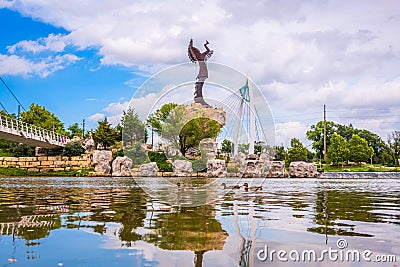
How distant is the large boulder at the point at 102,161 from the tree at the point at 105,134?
5499 mm

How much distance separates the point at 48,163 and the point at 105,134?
284 inches

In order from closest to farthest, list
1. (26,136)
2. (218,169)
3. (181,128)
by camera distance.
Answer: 1. (181,128)
2. (26,136)
3. (218,169)

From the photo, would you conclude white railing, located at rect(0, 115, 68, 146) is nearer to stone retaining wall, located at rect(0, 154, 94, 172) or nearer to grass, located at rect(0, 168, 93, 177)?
stone retaining wall, located at rect(0, 154, 94, 172)

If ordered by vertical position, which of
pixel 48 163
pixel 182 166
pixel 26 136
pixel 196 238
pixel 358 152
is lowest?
pixel 196 238

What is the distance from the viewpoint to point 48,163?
148ft

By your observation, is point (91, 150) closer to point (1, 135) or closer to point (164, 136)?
point (1, 135)

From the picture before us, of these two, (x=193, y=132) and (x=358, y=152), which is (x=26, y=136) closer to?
(x=193, y=132)

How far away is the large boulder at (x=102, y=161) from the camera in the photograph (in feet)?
138

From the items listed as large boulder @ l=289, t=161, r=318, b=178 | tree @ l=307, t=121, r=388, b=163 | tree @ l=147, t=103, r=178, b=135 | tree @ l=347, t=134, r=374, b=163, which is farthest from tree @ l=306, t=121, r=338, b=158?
tree @ l=147, t=103, r=178, b=135

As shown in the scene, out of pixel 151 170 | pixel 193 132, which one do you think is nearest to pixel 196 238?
pixel 193 132

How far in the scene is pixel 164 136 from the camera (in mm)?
12203

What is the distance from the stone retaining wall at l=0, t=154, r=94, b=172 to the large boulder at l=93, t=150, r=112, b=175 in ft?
6.50

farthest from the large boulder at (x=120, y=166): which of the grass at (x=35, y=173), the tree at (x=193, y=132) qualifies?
the tree at (x=193, y=132)

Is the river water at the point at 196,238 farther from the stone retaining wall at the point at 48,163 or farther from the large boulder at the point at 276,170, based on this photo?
the stone retaining wall at the point at 48,163
